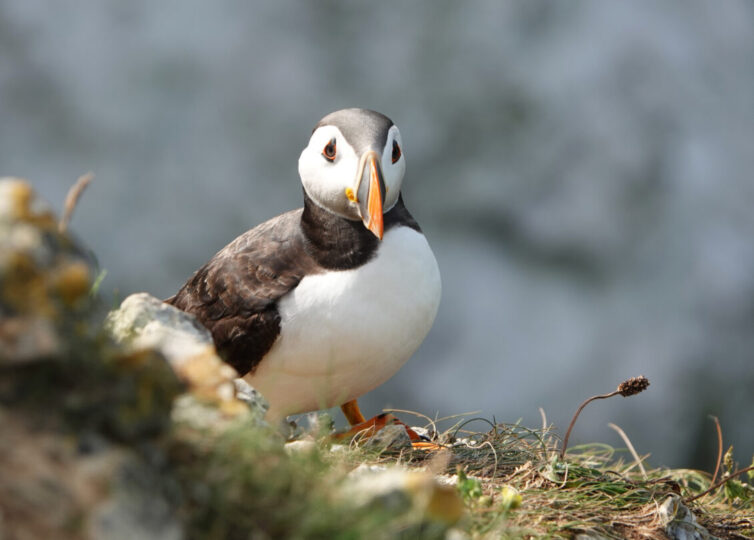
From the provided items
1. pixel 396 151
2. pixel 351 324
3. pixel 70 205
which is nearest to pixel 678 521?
pixel 351 324

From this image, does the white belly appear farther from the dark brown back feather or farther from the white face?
the white face

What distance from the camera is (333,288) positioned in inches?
124

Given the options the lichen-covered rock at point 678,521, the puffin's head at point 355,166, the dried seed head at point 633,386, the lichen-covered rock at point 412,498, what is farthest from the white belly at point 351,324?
the lichen-covered rock at point 412,498

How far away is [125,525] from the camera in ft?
4.65

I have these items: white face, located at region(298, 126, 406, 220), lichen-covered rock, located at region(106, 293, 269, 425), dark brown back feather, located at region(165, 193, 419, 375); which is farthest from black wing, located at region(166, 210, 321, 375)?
lichen-covered rock, located at region(106, 293, 269, 425)

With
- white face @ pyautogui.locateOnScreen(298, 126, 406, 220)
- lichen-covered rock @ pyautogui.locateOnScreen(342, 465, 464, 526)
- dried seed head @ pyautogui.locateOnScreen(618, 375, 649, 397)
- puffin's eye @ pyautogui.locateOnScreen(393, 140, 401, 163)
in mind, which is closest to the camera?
lichen-covered rock @ pyautogui.locateOnScreen(342, 465, 464, 526)

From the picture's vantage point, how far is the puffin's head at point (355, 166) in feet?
9.75

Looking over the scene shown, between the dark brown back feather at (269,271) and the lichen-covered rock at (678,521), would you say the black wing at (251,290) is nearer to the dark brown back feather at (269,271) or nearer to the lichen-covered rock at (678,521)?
the dark brown back feather at (269,271)

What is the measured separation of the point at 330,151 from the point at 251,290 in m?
0.66

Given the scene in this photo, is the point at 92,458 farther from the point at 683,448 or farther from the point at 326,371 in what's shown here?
the point at 683,448

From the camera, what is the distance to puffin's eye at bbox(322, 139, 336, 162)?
10.3 feet

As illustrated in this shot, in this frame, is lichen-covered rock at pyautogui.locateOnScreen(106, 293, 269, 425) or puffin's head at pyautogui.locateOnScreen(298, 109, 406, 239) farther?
puffin's head at pyautogui.locateOnScreen(298, 109, 406, 239)

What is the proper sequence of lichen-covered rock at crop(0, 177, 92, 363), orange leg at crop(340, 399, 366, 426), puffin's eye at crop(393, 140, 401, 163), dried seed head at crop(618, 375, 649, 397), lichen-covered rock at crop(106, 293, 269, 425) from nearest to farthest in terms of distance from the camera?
lichen-covered rock at crop(0, 177, 92, 363) → lichen-covered rock at crop(106, 293, 269, 425) → dried seed head at crop(618, 375, 649, 397) → puffin's eye at crop(393, 140, 401, 163) → orange leg at crop(340, 399, 366, 426)

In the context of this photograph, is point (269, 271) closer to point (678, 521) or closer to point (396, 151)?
point (396, 151)
